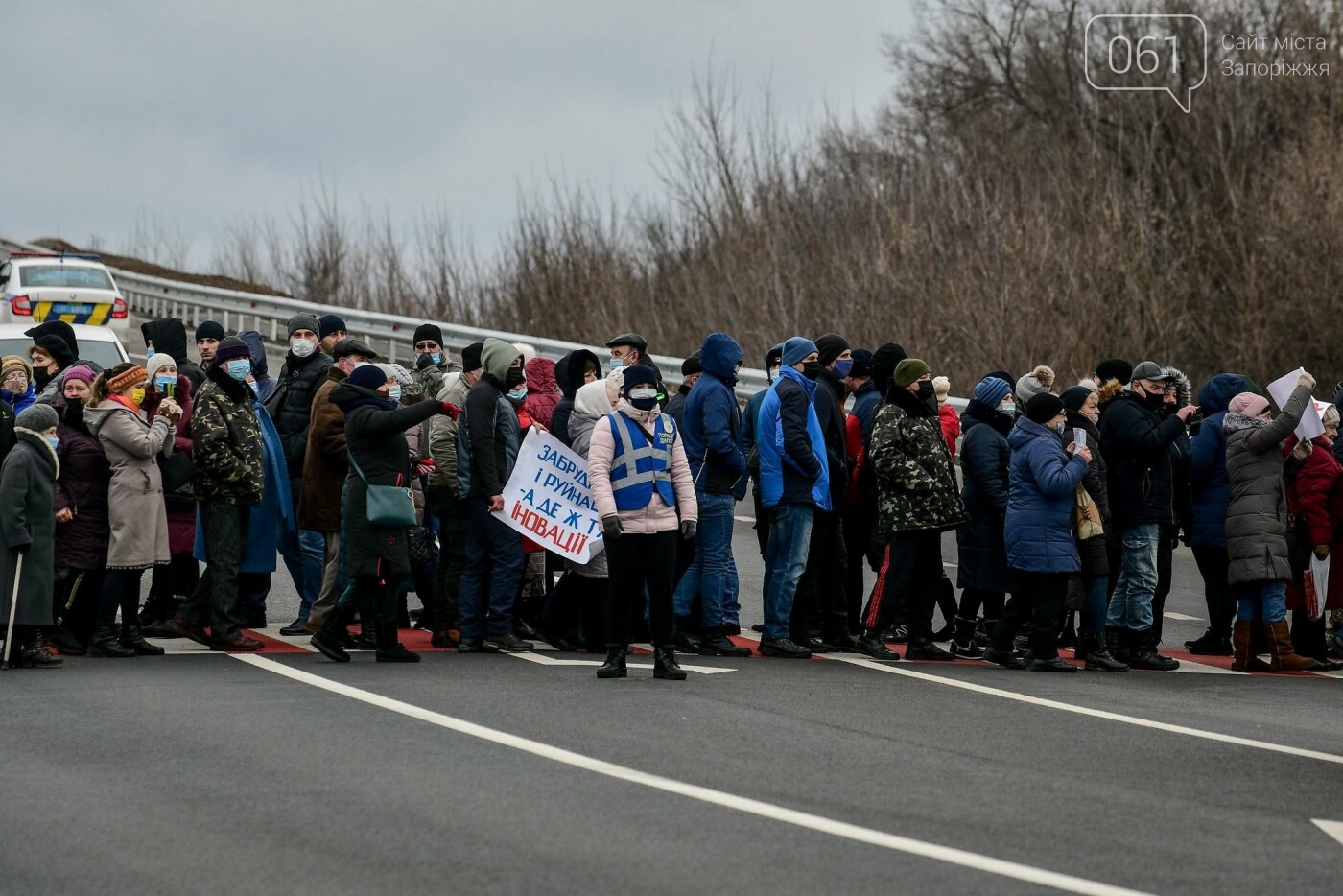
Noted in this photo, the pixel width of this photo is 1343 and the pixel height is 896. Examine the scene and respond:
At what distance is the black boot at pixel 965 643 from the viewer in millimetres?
14453

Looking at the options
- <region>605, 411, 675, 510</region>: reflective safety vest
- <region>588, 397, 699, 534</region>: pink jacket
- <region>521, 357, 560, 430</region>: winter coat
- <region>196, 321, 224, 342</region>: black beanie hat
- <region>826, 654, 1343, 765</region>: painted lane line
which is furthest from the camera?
<region>196, 321, 224, 342</region>: black beanie hat

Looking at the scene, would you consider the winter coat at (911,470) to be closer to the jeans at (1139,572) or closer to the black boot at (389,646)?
the jeans at (1139,572)

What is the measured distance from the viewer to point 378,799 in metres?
8.73

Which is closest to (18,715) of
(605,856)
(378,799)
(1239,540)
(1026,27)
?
(378,799)

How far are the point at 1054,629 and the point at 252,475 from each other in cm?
558

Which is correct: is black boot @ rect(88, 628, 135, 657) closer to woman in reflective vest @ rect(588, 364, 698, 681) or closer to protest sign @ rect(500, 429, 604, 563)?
protest sign @ rect(500, 429, 604, 563)

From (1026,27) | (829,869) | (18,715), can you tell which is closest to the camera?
(829,869)

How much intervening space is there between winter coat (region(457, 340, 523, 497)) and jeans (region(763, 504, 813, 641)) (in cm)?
190

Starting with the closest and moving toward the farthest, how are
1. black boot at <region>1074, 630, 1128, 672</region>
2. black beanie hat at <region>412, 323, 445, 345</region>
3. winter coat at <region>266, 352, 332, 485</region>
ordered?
black boot at <region>1074, 630, 1128, 672</region>, winter coat at <region>266, 352, 332, 485</region>, black beanie hat at <region>412, 323, 445, 345</region>

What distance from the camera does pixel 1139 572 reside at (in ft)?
46.6

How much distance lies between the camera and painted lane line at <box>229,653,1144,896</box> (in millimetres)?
7512

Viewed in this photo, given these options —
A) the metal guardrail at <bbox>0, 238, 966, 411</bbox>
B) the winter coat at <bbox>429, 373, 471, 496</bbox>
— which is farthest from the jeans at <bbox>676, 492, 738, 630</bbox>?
the metal guardrail at <bbox>0, 238, 966, 411</bbox>

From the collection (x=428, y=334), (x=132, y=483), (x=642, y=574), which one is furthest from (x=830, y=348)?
(x=132, y=483)

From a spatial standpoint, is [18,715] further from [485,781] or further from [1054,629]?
[1054,629]
